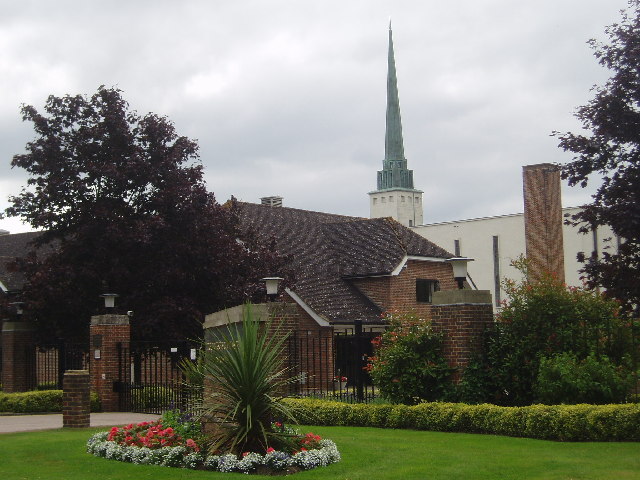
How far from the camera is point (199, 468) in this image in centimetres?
1110

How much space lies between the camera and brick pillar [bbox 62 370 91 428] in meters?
17.3

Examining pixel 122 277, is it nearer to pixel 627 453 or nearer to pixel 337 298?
pixel 337 298

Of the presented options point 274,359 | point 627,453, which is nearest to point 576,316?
point 627,453

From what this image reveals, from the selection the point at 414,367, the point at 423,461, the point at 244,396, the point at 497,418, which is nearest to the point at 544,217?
the point at 414,367

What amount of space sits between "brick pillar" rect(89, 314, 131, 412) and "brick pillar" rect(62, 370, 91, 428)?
4286 mm

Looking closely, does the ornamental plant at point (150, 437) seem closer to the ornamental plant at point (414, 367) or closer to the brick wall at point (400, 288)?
the ornamental plant at point (414, 367)

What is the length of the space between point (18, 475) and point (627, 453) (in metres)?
7.75

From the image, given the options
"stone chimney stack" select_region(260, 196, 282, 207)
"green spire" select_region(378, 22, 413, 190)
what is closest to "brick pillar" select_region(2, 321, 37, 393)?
"stone chimney stack" select_region(260, 196, 282, 207)

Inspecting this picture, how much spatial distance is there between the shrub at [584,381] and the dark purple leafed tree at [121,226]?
41.0 feet

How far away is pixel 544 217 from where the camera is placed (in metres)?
41.5

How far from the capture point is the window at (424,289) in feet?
116

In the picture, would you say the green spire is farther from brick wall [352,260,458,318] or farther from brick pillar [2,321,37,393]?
brick pillar [2,321,37,393]

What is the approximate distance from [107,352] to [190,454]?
37.0 feet

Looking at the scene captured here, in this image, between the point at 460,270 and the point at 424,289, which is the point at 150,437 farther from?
the point at 424,289
